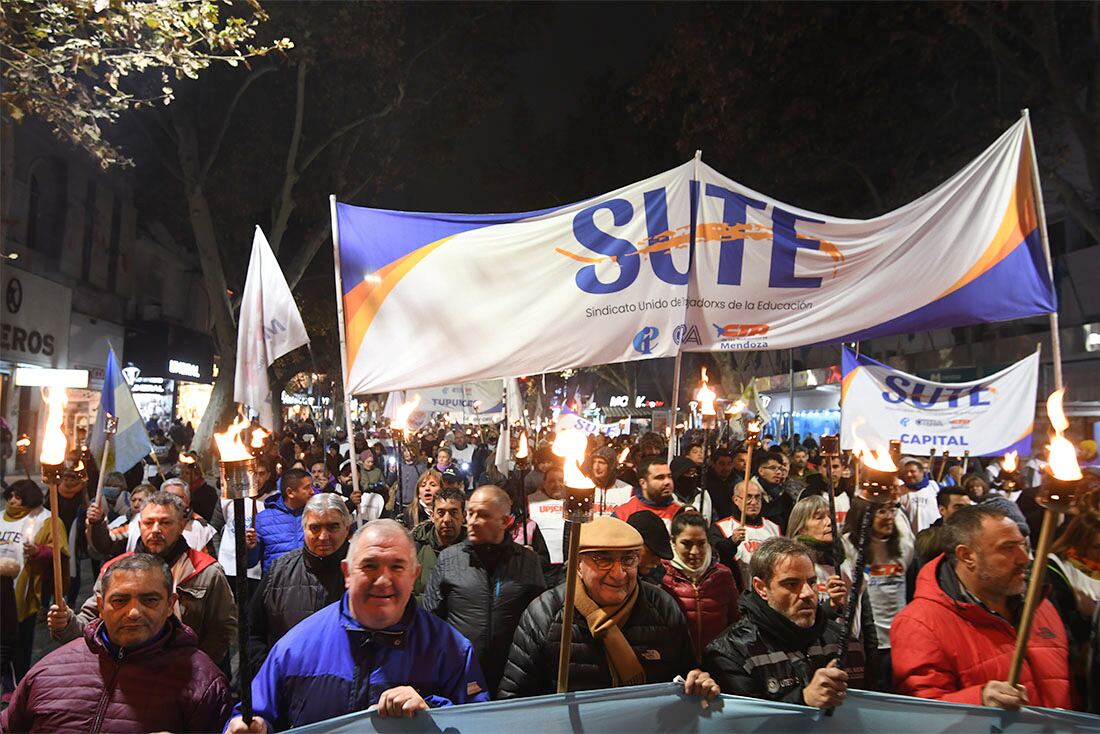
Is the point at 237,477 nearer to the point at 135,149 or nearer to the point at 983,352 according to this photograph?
the point at 135,149

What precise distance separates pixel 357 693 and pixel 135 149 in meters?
20.1

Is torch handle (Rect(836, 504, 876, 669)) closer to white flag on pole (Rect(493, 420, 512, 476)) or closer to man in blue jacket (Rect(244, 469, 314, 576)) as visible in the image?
man in blue jacket (Rect(244, 469, 314, 576))

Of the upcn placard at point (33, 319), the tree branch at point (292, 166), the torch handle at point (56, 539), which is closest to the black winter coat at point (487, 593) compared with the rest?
the torch handle at point (56, 539)

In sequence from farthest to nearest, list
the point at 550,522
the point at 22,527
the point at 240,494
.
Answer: the point at 550,522, the point at 22,527, the point at 240,494

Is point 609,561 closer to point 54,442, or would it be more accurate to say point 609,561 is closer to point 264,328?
point 54,442

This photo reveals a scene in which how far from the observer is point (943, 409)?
28.2 feet

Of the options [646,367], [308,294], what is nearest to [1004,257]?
[308,294]

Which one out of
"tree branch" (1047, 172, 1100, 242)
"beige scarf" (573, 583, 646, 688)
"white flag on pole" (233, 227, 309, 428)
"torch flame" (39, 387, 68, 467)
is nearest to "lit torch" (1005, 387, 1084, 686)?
"beige scarf" (573, 583, 646, 688)

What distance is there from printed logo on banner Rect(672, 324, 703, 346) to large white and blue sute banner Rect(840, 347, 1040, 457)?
273cm

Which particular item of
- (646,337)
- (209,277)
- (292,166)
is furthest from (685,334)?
(209,277)

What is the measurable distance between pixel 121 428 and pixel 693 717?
291 inches

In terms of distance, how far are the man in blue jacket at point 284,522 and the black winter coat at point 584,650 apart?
3.03 metres

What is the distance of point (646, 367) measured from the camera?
187ft

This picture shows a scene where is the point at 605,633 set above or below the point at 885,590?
above
